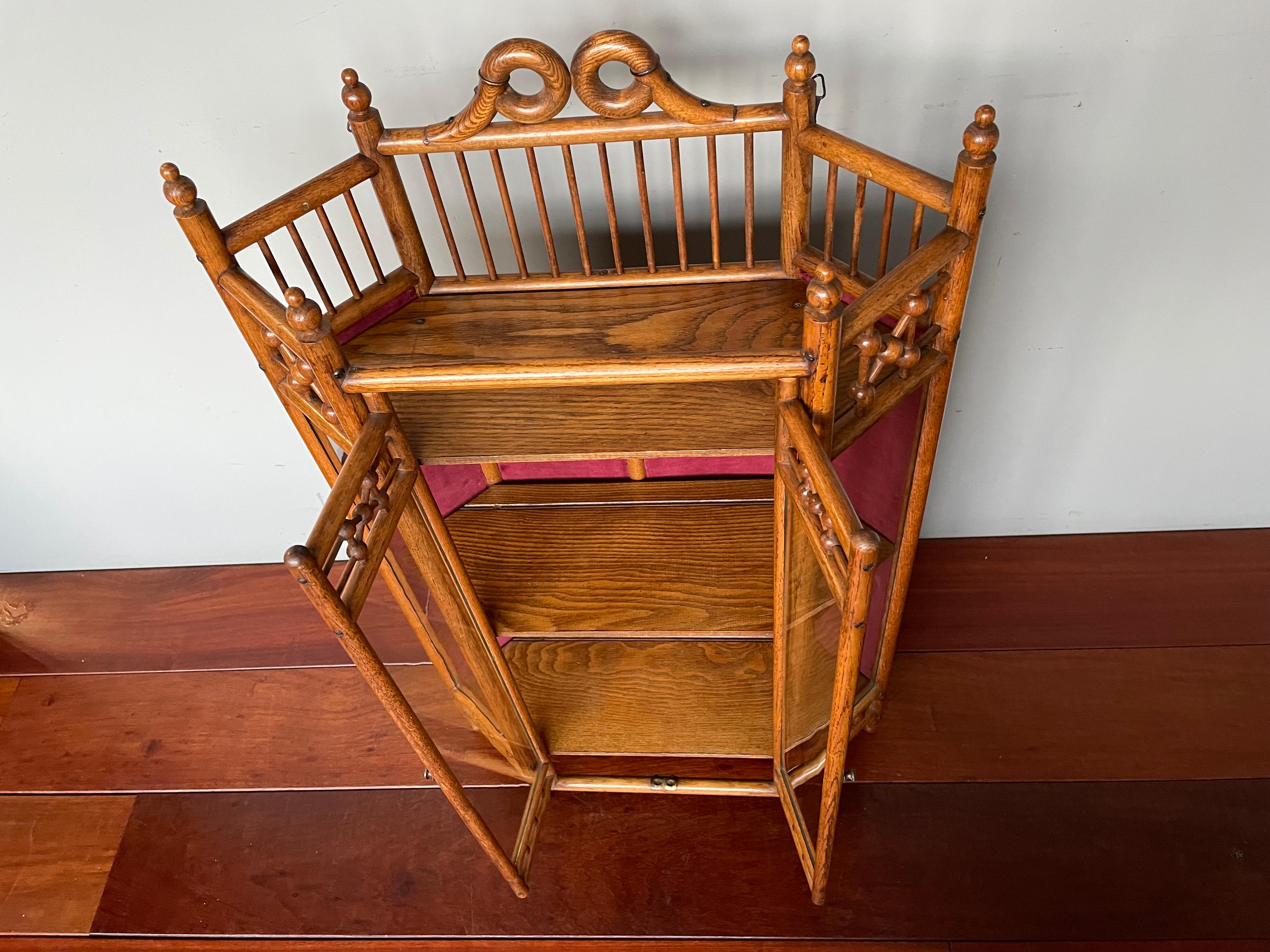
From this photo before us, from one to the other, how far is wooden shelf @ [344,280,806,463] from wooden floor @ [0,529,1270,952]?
0.81ft

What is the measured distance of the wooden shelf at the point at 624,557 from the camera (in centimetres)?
115

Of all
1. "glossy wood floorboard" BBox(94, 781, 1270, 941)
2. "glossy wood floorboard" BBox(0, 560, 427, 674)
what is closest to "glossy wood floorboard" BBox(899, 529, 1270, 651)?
"glossy wood floorboard" BBox(94, 781, 1270, 941)

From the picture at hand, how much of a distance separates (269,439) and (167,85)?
64 cm

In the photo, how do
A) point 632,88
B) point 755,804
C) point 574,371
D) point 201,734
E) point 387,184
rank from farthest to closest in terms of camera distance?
point 201,734
point 755,804
point 387,184
point 632,88
point 574,371

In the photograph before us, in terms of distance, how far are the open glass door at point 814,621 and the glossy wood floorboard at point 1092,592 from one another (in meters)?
0.37

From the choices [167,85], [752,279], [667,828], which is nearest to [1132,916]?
[667,828]

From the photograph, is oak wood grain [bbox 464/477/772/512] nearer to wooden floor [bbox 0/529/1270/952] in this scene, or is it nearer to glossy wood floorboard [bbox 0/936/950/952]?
wooden floor [bbox 0/529/1270/952]

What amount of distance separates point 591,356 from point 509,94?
286 millimetres

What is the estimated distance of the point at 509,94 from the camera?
877 mm

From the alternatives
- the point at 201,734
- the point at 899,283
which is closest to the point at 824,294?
the point at 899,283

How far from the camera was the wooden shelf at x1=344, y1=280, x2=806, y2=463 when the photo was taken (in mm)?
898

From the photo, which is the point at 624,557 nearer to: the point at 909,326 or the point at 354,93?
the point at 909,326

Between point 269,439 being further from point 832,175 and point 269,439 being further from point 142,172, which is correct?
point 832,175

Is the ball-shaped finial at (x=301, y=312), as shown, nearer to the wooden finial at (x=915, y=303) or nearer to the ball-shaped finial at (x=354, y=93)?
the ball-shaped finial at (x=354, y=93)
